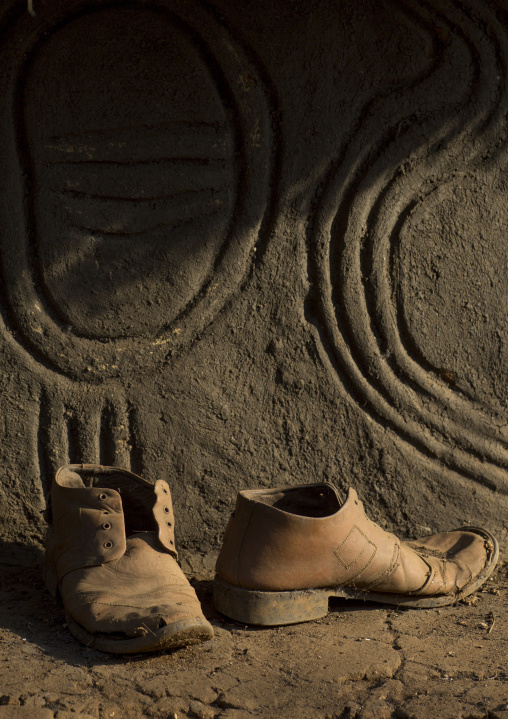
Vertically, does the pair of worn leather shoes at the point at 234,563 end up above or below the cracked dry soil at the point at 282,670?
above

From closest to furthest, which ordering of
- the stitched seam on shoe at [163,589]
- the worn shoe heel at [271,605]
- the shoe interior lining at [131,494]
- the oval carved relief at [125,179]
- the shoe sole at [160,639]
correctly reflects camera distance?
the shoe sole at [160,639]
the stitched seam on shoe at [163,589]
the worn shoe heel at [271,605]
the shoe interior lining at [131,494]
the oval carved relief at [125,179]

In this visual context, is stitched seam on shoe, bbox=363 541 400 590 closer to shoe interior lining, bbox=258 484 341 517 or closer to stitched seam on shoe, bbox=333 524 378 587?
stitched seam on shoe, bbox=333 524 378 587

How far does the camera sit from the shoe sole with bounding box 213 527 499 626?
72.2 inches

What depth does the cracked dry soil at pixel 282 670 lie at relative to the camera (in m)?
1.43

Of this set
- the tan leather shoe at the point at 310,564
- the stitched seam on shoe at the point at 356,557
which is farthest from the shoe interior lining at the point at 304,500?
the stitched seam on shoe at the point at 356,557

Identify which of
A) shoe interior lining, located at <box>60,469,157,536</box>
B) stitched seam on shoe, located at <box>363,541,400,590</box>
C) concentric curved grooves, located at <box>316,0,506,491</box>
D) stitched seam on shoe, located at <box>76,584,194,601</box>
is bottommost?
stitched seam on shoe, located at <box>76,584,194,601</box>

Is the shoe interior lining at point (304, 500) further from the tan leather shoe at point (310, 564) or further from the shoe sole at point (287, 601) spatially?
the shoe sole at point (287, 601)

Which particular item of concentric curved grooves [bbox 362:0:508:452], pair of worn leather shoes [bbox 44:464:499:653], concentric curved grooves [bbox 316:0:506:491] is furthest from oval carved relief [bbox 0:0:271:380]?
pair of worn leather shoes [bbox 44:464:499:653]

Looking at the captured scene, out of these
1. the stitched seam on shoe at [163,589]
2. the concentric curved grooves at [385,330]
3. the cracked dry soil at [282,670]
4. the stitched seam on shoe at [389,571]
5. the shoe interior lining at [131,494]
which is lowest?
the cracked dry soil at [282,670]

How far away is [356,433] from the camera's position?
2.30 metres

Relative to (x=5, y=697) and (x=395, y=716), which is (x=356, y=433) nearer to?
(x=395, y=716)

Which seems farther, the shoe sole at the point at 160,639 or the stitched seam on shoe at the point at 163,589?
the stitched seam on shoe at the point at 163,589

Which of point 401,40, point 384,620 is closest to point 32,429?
point 384,620

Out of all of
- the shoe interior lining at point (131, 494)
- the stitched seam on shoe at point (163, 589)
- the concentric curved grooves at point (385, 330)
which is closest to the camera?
the stitched seam on shoe at point (163, 589)
